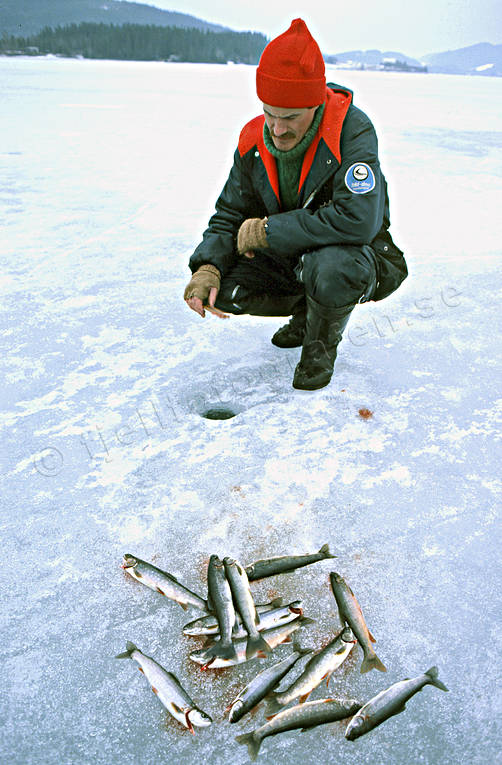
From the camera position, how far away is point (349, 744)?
3.90 feet

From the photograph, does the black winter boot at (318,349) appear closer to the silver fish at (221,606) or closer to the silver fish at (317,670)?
the silver fish at (221,606)

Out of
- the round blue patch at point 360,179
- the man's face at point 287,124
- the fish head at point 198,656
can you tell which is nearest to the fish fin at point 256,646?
the fish head at point 198,656

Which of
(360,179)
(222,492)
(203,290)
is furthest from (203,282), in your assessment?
(222,492)

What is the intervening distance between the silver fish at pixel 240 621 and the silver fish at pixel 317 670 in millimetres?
117

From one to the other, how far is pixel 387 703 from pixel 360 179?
1.78 m

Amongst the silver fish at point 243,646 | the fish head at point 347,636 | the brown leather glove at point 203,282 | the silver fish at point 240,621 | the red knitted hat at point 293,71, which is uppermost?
the red knitted hat at point 293,71

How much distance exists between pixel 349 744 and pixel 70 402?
1642mm

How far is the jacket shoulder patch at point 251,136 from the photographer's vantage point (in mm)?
2307

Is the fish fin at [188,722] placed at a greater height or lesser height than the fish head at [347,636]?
lesser

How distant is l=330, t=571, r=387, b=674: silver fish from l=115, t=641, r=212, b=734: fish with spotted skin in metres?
0.41

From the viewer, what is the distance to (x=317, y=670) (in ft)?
4.20

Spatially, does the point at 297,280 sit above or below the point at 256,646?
above

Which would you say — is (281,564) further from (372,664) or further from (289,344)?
(289,344)

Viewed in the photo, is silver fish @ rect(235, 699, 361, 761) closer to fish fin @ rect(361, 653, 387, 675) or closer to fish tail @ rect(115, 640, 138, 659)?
fish fin @ rect(361, 653, 387, 675)
